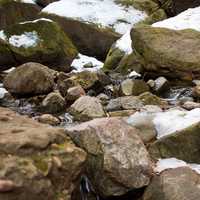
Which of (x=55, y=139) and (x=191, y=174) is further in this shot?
(x=191, y=174)

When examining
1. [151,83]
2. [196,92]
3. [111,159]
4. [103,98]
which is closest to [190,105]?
[196,92]

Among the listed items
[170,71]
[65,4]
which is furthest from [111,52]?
[65,4]

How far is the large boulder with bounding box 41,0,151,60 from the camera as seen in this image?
16953 mm

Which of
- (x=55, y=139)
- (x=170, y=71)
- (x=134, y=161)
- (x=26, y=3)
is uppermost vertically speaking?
(x=55, y=139)

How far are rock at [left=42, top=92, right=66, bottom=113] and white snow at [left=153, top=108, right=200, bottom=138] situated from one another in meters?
3.01

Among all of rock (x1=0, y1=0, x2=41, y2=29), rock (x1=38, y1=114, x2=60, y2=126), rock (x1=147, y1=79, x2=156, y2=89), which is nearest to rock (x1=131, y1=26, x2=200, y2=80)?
rock (x1=147, y1=79, x2=156, y2=89)

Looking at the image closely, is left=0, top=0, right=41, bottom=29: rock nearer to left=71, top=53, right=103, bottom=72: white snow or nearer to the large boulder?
the large boulder

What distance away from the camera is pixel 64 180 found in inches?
176

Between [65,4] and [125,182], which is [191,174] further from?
[65,4]

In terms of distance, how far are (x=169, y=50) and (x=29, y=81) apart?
10.8 feet

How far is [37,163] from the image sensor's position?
4297mm

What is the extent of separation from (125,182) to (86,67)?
9.67 m

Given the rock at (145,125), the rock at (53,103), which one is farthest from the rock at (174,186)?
the rock at (53,103)

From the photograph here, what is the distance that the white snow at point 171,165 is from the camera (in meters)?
5.60
